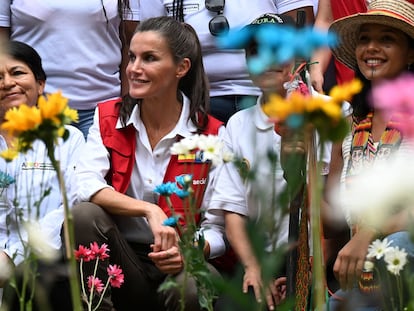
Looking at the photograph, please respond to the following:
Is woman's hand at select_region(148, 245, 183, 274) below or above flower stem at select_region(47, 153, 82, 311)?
below

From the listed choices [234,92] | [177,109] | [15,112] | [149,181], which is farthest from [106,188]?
[15,112]

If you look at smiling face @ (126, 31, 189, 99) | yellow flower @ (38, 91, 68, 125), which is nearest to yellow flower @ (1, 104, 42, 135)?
yellow flower @ (38, 91, 68, 125)

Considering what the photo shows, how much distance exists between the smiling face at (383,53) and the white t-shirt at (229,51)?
0.54 metres

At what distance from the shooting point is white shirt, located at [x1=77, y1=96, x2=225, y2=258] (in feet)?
9.09

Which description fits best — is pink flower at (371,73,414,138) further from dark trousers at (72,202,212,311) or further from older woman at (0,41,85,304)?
older woman at (0,41,85,304)

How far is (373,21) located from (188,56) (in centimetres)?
70

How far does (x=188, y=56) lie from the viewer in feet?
9.96

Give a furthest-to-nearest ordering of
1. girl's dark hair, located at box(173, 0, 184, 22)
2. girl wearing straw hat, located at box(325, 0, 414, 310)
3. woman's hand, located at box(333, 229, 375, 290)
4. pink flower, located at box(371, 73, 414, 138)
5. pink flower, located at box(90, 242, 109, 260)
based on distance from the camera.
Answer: girl's dark hair, located at box(173, 0, 184, 22) < girl wearing straw hat, located at box(325, 0, 414, 310) < pink flower, located at box(90, 242, 109, 260) < woman's hand, located at box(333, 229, 375, 290) < pink flower, located at box(371, 73, 414, 138)

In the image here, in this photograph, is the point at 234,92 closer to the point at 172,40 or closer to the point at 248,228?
the point at 172,40

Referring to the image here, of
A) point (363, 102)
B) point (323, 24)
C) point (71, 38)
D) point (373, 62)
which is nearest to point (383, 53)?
point (373, 62)

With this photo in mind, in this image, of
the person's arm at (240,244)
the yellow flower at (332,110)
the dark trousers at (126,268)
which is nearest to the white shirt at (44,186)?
the dark trousers at (126,268)

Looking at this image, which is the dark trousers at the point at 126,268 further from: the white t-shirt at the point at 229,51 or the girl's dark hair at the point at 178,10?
the girl's dark hair at the point at 178,10

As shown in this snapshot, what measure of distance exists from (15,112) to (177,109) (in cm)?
198

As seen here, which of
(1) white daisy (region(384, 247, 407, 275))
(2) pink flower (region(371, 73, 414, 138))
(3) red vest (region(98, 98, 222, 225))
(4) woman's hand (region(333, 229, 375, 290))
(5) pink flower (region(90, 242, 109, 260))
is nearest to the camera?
(2) pink flower (region(371, 73, 414, 138))
